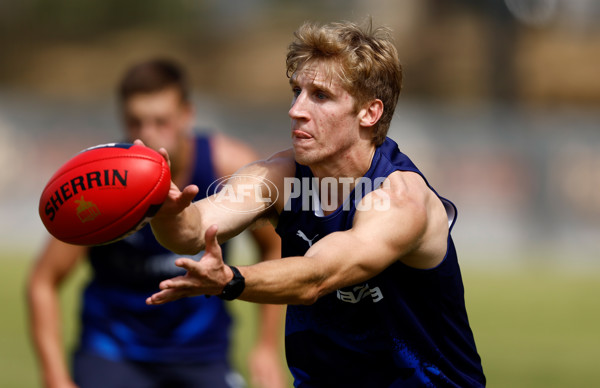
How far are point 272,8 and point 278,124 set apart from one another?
17408 mm

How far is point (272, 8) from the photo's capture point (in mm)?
34250

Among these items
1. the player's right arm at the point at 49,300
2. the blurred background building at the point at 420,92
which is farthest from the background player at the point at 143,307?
the blurred background building at the point at 420,92

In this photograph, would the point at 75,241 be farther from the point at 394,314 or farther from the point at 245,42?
the point at 245,42

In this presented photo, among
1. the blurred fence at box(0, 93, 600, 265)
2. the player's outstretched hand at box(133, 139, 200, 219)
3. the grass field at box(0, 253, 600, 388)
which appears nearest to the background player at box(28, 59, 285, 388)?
the player's outstretched hand at box(133, 139, 200, 219)

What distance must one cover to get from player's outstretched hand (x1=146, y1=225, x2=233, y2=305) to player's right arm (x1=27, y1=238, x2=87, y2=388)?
2.62 meters

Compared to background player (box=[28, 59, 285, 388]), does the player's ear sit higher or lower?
higher

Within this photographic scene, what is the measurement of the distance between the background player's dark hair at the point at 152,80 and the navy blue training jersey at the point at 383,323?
2.14m

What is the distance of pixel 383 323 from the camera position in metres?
4.04

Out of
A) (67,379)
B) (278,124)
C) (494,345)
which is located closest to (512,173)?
(278,124)

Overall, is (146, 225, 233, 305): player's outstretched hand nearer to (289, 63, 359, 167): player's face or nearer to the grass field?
(289, 63, 359, 167): player's face

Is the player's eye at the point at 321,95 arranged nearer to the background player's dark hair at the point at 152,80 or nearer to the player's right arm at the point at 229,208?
the player's right arm at the point at 229,208

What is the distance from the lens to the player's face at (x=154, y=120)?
5.91 metres

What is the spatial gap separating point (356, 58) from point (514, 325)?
28.1 feet

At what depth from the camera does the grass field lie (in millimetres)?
8977
